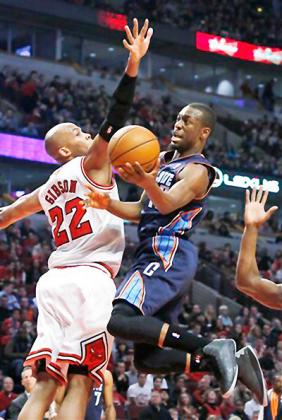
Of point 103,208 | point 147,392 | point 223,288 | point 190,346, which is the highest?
point 103,208

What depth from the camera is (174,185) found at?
6047 millimetres

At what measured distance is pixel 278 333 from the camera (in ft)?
65.8

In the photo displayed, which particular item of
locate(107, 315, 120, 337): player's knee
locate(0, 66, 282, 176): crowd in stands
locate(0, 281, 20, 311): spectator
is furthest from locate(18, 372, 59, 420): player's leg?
locate(0, 66, 282, 176): crowd in stands

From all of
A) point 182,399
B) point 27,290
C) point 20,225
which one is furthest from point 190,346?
point 20,225

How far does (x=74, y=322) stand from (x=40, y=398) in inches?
22.3

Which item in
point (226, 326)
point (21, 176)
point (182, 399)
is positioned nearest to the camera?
point (182, 399)

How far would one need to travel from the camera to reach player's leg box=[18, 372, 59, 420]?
19.0 feet

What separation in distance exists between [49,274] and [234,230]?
23462 millimetres

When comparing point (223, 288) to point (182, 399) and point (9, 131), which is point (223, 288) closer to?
point (9, 131)

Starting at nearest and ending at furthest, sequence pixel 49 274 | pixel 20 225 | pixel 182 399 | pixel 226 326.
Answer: pixel 49 274 → pixel 182 399 → pixel 226 326 → pixel 20 225

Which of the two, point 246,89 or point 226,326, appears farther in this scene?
point 246,89

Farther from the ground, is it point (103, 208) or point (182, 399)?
point (103, 208)

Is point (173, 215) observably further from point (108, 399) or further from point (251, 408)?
point (251, 408)

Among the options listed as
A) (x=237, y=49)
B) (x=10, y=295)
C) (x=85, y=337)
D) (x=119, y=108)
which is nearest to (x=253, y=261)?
(x=85, y=337)
